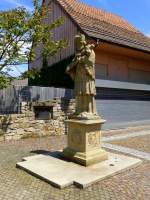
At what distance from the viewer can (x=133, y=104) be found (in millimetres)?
19875

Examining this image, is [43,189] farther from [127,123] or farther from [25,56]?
[127,123]

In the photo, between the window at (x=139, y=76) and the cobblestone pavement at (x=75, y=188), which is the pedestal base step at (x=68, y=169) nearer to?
the cobblestone pavement at (x=75, y=188)

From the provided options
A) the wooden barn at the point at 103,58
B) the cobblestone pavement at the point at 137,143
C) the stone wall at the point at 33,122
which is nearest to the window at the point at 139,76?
the wooden barn at the point at 103,58

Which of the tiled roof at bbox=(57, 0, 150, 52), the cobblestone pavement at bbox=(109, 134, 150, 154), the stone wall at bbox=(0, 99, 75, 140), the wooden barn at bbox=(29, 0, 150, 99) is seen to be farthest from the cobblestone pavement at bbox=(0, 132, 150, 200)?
the tiled roof at bbox=(57, 0, 150, 52)

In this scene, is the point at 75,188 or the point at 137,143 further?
the point at 137,143

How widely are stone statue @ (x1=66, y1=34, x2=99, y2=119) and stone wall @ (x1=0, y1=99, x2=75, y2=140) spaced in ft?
15.1

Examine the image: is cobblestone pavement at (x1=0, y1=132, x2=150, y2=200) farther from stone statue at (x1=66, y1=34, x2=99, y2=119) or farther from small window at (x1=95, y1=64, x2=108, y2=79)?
small window at (x1=95, y1=64, x2=108, y2=79)

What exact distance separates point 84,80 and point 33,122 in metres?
5.34

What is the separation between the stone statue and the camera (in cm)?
848

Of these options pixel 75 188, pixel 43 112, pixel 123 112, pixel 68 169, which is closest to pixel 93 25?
pixel 123 112

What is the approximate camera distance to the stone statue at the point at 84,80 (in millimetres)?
8477

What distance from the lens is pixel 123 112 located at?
18.9m

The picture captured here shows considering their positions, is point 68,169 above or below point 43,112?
below

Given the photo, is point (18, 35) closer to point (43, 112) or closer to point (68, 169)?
point (43, 112)
